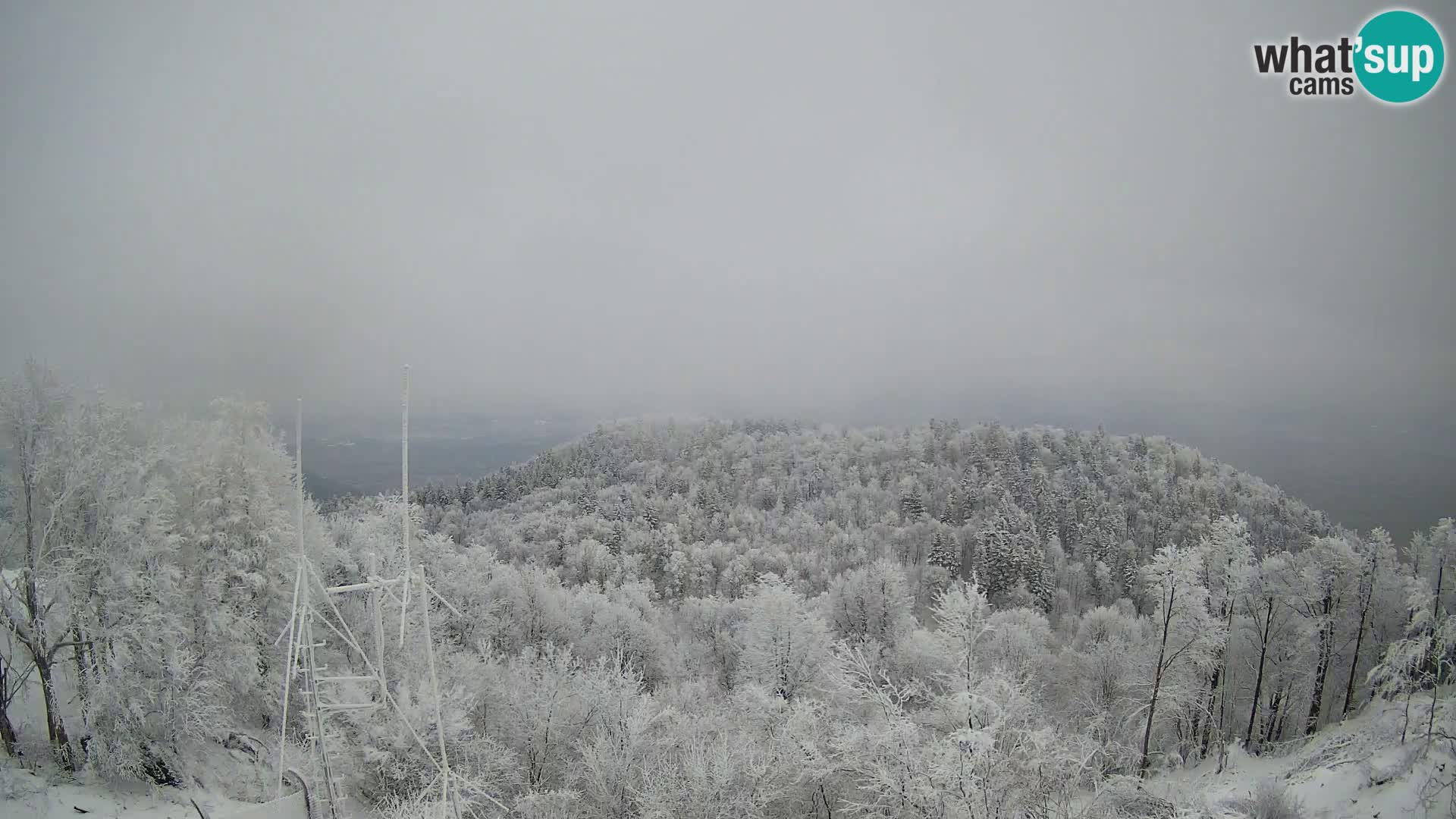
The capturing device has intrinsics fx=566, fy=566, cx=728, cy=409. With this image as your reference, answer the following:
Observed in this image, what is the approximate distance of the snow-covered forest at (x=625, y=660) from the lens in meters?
13.1

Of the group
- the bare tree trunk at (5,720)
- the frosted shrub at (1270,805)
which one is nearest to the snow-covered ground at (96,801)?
the bare tree trunk at (5,720)

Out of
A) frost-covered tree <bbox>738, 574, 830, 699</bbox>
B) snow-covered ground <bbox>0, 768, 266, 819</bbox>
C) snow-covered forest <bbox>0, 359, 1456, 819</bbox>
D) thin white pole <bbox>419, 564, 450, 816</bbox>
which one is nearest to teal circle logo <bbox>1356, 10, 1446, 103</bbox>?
snow-covered forest <bbox>0, 359, 1456, 819</bbox>

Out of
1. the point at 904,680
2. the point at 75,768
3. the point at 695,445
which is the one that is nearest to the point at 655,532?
the point at 904,680

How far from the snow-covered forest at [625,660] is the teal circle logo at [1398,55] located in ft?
45.3

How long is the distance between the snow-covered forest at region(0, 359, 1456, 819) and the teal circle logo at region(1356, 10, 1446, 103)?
1380cm

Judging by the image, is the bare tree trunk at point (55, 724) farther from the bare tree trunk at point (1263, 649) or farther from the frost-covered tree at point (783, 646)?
the bare tree trunk at point (1263, 649)

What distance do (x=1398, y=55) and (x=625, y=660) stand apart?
38.3m

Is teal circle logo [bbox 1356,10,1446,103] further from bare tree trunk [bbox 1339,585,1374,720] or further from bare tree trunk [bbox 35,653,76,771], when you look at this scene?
bare tree trunk [bbox 35,653,76,771]

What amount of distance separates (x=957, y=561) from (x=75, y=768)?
6773 cm

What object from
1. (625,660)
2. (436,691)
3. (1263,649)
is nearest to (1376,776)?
(1263,649)

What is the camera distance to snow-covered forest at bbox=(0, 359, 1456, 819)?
13062mm

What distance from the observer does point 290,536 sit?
1848cm

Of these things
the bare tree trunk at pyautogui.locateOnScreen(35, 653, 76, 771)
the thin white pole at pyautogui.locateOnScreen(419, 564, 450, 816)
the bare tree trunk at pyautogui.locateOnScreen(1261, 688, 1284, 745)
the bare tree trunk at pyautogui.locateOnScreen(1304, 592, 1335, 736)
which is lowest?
the bare tree trunk at pyautogui.locateOnScreen(1261, 688, 1284, 745)

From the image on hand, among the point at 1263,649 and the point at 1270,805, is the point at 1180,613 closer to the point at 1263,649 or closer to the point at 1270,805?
the point at 1263,649
